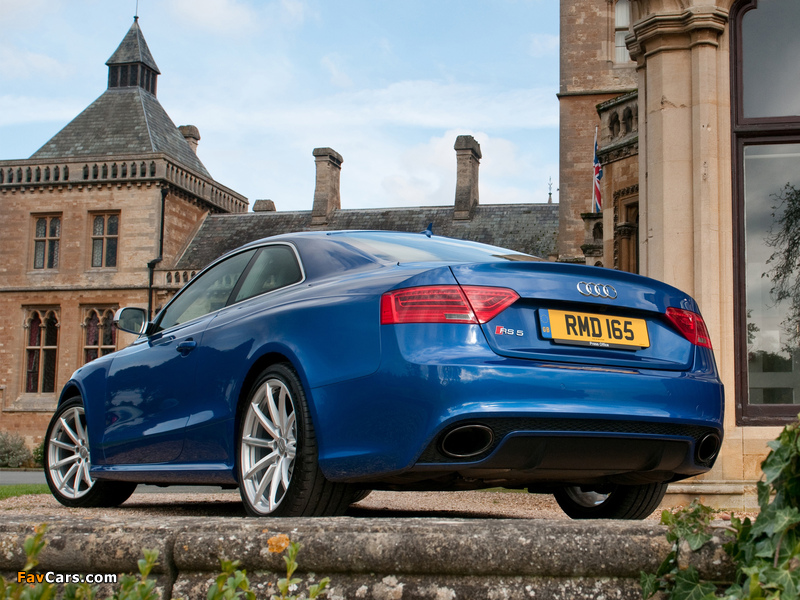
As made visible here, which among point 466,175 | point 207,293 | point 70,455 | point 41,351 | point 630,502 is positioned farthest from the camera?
point 466,175

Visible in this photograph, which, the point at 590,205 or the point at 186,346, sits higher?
the point at 590,205

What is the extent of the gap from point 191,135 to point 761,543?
147ft

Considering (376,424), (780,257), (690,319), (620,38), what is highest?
(620,38)

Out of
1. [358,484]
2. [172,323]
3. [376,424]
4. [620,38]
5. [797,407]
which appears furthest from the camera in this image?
[620,38]

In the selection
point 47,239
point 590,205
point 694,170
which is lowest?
point 694,170

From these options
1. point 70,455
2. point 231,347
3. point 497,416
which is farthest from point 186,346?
point 497,416

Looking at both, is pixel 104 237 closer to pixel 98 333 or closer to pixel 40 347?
pixel 98 333

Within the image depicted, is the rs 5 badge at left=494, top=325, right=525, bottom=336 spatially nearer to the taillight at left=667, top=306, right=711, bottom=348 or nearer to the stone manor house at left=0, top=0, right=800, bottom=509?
the taillight at left=667, top=306, right=711, bottom=348

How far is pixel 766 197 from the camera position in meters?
7.12

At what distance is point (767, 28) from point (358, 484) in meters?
5.40

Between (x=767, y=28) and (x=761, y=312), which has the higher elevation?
(x=767, y=28)

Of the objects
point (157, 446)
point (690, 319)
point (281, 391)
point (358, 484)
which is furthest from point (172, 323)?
point (690, 319)

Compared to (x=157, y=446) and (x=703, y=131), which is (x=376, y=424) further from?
(x=703, y=131)

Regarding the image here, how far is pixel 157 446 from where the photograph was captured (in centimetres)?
499
